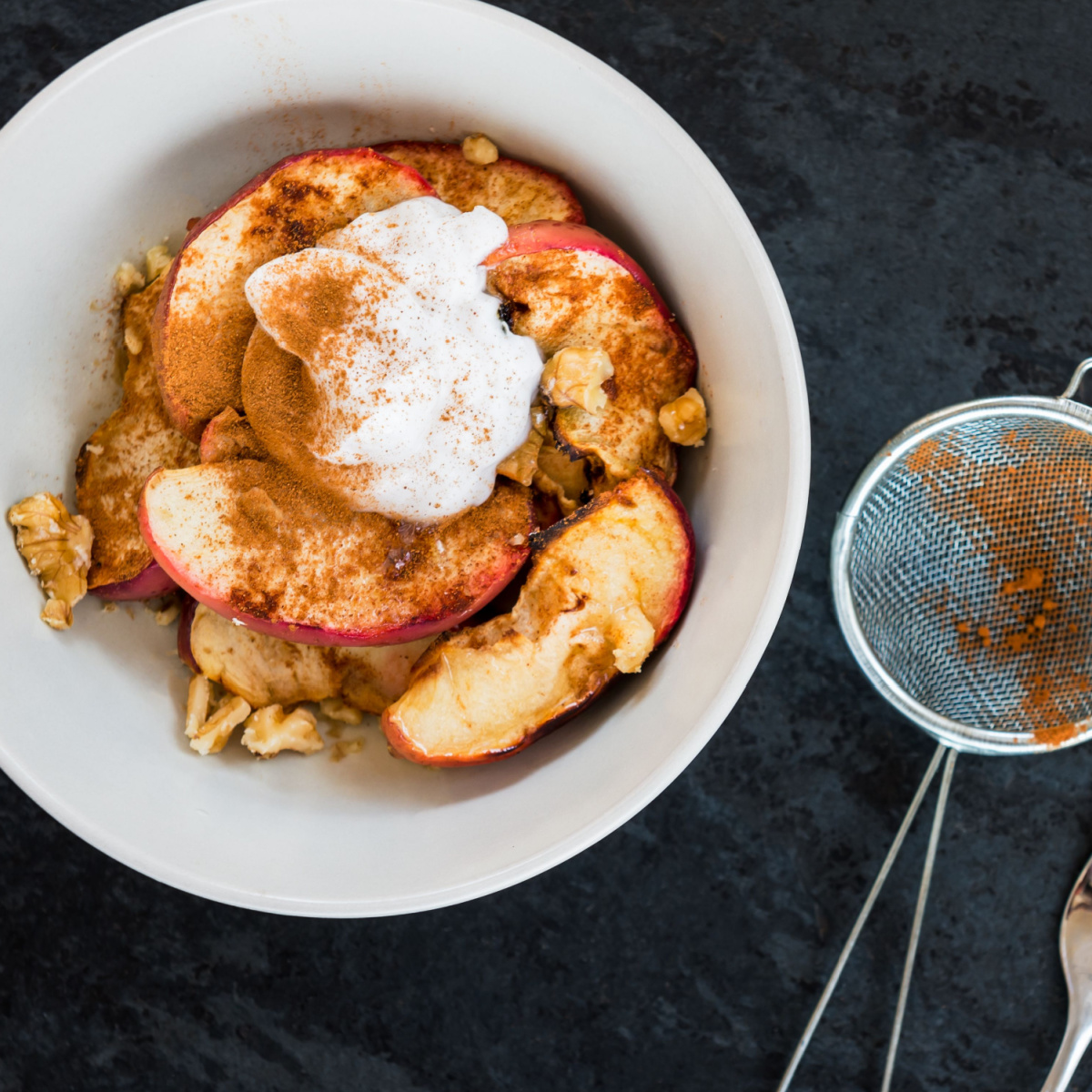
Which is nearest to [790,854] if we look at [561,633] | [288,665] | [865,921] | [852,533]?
[865,921]

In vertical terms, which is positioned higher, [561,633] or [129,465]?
[129,465]

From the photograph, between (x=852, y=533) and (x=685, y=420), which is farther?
(x=852, y=533)

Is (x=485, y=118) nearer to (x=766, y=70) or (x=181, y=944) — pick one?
(x=766, y=70)

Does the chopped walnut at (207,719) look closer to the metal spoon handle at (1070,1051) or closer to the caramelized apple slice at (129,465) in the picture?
the caramelized apple slice at (129,465)

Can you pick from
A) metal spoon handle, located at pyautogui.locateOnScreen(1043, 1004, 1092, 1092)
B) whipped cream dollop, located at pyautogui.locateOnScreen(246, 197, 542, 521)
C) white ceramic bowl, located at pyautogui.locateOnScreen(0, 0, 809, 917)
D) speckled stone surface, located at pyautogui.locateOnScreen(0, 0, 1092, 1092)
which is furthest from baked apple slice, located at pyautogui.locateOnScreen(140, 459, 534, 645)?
metal spoon handle, located at pyautogui.locateOnScreen(1043, 1004, 1092, 1092)

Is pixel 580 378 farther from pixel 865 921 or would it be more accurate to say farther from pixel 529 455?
pixel 865 921

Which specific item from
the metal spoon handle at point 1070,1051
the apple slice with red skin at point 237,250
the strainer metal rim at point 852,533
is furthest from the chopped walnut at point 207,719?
the metal spoon handle at point 1070,1051
